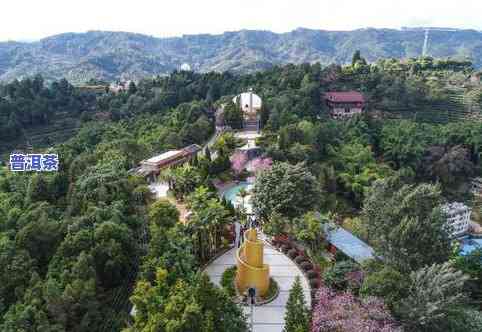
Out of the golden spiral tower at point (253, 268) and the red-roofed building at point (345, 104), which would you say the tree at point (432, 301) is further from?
the red-roofed building at point (345, 104)

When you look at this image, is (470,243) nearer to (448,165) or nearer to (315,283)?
(448,165)

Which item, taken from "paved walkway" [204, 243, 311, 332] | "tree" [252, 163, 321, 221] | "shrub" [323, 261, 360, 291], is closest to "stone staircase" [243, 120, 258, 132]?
"tree" [252, 163, 321, 221]

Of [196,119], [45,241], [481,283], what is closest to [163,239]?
[45,241]

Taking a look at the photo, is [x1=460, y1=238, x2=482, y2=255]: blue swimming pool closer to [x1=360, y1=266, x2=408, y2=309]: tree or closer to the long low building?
[x1=360, y1=266, x2=408, y2=309]: tree

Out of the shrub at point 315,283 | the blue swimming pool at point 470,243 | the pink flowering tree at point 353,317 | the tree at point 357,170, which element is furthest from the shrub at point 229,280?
the blue swimming pool at point 470,243

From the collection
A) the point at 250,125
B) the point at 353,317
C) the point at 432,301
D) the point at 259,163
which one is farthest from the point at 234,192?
the point at 432,301

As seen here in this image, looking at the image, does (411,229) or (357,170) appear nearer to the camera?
(411,229)
